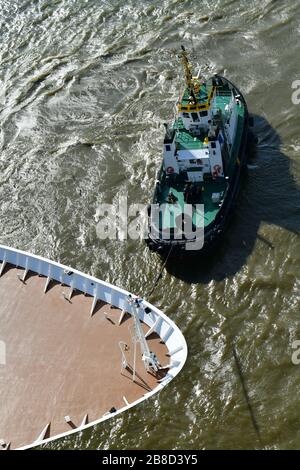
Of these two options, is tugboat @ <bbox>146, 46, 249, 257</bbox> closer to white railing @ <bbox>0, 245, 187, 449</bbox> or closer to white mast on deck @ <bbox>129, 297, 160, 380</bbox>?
white railing @ <bbox>0, 245, 187, 449</bbox>

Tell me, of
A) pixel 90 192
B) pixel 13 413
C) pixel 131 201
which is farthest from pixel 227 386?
pixel 90 192

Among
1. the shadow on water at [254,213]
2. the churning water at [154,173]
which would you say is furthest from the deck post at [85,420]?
the shadow on water at [254,213]

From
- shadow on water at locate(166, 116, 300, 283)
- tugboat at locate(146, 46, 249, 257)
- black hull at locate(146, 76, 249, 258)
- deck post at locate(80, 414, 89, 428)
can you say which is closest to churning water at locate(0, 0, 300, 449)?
shadow on water at locate(166, 116, 300, 283)

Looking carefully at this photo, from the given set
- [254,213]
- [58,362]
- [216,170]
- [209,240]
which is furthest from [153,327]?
[216,170]

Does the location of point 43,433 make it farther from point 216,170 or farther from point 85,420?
point 216,170

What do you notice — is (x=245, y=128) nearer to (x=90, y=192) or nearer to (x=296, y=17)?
(x=90, y=192)

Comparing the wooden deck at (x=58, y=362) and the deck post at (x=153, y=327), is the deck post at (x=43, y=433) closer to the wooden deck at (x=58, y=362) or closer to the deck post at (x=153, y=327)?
the wooden deck at (x=58, y=362)
